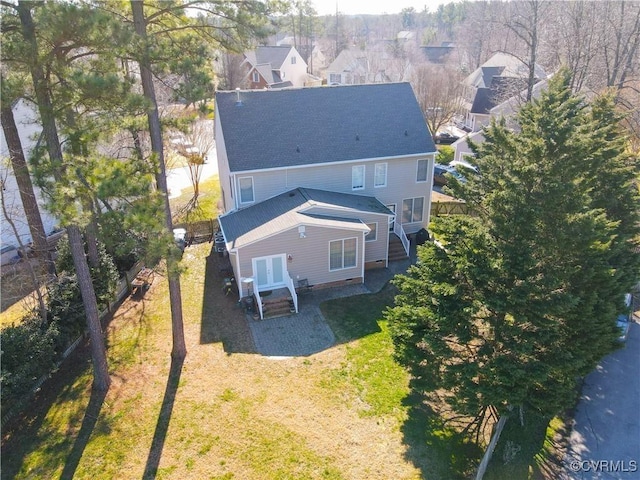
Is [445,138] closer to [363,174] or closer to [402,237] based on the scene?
[363,174]

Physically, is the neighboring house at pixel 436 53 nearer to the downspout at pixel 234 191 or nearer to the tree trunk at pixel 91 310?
the downspout at pixel 234 191

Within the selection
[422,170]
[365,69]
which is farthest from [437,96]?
[422,170]

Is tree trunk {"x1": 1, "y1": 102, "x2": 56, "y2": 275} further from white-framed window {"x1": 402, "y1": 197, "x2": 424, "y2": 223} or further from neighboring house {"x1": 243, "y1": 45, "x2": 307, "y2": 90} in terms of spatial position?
neighboring house {"x1": 243, "y1": 45, "x2": 307, "y2": 90}

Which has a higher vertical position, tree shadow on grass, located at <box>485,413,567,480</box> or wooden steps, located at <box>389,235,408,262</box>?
wooden steps, located at <box>389,235,408,262</box>

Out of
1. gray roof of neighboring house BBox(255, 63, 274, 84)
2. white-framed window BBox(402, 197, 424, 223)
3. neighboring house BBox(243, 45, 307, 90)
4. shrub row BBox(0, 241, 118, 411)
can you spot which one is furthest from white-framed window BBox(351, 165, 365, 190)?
gray roof of neighboring house BBox(255, 63, 274, 84)

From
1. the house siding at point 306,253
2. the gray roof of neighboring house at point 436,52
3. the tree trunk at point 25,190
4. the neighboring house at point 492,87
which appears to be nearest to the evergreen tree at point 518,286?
the house siding at point 306,253

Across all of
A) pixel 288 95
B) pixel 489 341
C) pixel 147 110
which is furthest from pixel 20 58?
pixel 288 95
